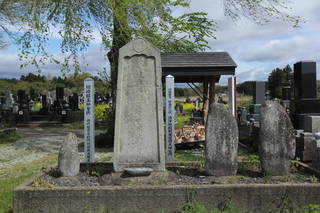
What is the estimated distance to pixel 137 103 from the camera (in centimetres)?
586

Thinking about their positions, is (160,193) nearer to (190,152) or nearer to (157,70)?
(157,70)

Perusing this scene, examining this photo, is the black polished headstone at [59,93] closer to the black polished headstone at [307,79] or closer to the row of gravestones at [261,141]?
the black polished headstone at [307,79]

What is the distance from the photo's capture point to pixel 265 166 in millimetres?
Result: 5711

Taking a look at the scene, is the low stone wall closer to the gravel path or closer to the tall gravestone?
the tall gravestone

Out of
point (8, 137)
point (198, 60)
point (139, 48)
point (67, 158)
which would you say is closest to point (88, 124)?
point (67, 158)

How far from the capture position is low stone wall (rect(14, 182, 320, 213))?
475 centimetres

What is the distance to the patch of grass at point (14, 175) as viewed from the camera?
5.62m

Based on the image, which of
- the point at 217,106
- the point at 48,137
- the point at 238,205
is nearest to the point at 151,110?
the point at 217,106

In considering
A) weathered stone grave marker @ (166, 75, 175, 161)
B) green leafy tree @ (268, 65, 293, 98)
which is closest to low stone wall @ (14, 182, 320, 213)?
weathered stone grave marker @ (166, 75, 175, 161)

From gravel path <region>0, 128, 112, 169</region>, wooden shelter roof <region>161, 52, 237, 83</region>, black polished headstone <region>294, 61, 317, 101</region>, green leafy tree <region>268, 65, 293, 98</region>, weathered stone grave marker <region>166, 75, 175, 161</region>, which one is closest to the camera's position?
weathered stone grave marker <region>166, 75, 175, 161</region>

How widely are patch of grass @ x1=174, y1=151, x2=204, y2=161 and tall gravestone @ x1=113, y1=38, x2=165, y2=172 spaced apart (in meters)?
3.59

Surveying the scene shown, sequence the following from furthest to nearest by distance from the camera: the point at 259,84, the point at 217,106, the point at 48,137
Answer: the point at 259,84 < the point at 48,137 < the point at 217,106

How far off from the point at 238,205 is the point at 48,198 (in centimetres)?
272

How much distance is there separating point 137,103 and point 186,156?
14.9ft
